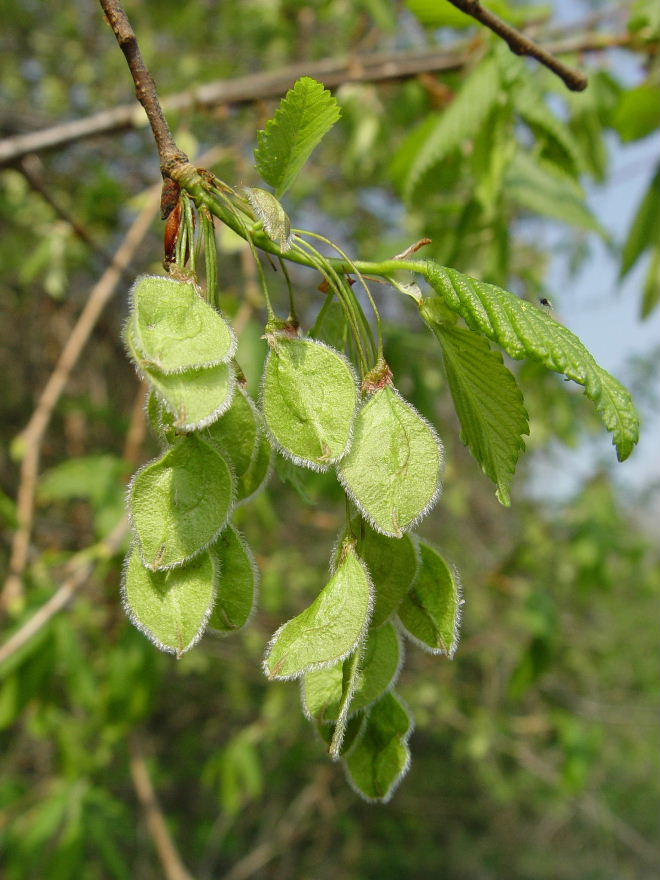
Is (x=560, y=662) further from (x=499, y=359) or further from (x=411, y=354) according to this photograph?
(x=499, y=359)

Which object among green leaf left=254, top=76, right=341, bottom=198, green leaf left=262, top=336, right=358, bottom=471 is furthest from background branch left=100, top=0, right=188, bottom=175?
green leaf left=262, top=336, right=358, bottom=471

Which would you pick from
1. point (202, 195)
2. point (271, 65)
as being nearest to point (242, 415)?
point (202, 195)

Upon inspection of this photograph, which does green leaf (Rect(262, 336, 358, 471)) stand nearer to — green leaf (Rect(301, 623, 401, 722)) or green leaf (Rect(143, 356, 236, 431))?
green leaf (Rect(143, 356, 236, 431))

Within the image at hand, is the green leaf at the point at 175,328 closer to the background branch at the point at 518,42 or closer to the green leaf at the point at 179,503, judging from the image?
the green leaf at the point at 179,503

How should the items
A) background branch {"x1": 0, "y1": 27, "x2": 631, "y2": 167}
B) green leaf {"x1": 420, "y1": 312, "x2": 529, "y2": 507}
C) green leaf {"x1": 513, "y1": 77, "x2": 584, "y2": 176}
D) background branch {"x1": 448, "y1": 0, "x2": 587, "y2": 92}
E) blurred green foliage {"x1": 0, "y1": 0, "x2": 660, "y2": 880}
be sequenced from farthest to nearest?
1. blurred green foliage {"x1": 0, "y1": 0, "x2": 660, "y2": 880}
2. background branch {"x1": 0, "y1": 27, "x2": 631, "y2": 167}
3. green leaf {"x1": 513, "y1": 77, "x2": 584, "y2": 176}
4. background branch {"x1": 448, "y1": 0, "x2": 587, "y2": 92}
5. green leaf {"x1": 420, "y1": 312, "x2": 529, "y2": 507}

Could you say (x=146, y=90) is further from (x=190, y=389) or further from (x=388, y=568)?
(x=388, y=568)

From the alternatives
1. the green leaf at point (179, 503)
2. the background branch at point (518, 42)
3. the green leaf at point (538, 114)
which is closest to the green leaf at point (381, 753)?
the green leaf at point (179, 503)
